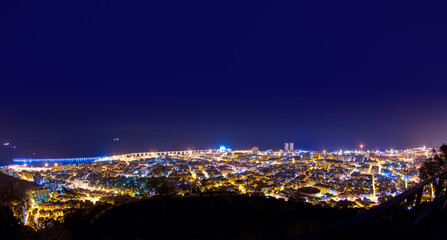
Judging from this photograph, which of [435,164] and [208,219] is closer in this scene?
[208,219]

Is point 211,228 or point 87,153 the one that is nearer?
point 211,228

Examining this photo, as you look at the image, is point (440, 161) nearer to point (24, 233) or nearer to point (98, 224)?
point (98, 224)

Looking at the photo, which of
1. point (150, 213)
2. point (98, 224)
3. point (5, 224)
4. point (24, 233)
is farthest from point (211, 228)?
point (5, 224)

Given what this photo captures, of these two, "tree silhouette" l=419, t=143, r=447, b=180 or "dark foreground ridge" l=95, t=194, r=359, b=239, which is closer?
"dark foreground ridge" l=95, t=194, r=359, b=239

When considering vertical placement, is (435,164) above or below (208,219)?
above

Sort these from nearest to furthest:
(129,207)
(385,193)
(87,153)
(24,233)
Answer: (24,233) → (129,207) → (385,193) → (87,153)

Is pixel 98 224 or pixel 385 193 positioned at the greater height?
pixel 98 224

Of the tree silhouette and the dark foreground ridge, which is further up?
the tree silhouette

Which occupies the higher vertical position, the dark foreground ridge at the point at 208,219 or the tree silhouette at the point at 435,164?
the tree silhouette at the point at 435,164
